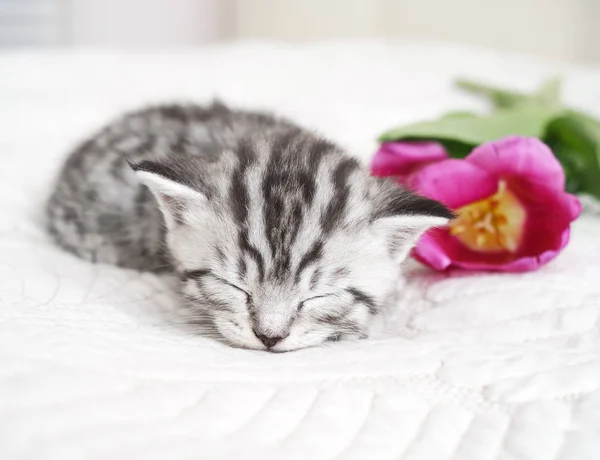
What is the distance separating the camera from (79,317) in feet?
3.49

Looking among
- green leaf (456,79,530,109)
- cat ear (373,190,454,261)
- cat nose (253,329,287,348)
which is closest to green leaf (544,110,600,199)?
green leaf (456,79,530,109)

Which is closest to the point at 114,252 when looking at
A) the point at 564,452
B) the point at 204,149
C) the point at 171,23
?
the point at 204,149

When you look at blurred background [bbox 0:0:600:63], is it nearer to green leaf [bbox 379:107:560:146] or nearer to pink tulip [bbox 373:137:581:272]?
green leaf [bbox 379:107:560:146]

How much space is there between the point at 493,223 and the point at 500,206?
0.04 meters

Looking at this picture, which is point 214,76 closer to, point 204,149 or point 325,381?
point 204,149

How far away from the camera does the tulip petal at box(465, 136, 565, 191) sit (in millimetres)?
1314

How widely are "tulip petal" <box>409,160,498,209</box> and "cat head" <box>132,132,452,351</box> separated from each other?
0.72ft

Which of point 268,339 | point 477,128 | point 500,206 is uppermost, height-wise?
point 477,128

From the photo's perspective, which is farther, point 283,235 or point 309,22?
point 309,22

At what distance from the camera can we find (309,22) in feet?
12.5

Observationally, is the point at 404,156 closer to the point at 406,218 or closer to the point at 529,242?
the point at 529,242

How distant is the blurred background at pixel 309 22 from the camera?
12.1 ft

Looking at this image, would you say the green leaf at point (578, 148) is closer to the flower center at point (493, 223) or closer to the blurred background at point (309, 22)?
the flower center at point (493, 223)

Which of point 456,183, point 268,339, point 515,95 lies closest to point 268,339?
point 268,339
